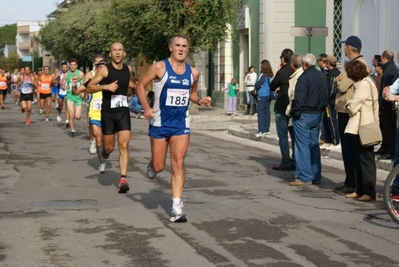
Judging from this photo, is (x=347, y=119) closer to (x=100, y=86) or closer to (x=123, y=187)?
(x=123, y=187)

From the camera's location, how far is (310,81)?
12828 mm

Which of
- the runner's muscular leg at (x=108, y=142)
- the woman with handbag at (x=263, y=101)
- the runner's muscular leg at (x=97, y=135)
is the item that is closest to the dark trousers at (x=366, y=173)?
the runner's muscular leg at (x=108, y=142)

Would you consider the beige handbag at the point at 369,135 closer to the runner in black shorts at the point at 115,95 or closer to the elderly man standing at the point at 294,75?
the elderly man standing at the point at 294,75

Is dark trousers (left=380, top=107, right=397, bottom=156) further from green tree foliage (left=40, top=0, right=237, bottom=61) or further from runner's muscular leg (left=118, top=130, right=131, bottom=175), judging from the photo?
green tree foliage (left=40, top=0, right=237, bottom=61)

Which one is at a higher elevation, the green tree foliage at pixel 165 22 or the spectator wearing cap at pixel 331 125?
the green tree foliage at pixel 165 22

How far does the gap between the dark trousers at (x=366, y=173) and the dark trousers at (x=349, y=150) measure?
282 millimetres

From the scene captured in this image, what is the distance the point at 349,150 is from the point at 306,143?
111 cm

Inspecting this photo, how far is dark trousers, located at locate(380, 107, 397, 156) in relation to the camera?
1606cm

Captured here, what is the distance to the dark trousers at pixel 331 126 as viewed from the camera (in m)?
18.0

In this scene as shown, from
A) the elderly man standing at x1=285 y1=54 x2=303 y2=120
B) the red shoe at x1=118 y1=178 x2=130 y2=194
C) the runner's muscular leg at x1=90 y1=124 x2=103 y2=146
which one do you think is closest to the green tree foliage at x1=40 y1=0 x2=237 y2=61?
the runner's muscular leg at x1=90 y1=124 x2=103 y2=146

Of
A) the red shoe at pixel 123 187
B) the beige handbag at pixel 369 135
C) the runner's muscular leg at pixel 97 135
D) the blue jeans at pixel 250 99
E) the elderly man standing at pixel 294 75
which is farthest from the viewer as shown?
the blue jeans at pixel 250 99

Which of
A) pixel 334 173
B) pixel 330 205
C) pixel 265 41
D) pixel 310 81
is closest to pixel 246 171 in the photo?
pixel 334 173

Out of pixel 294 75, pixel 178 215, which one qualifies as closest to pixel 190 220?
pixel 178 215

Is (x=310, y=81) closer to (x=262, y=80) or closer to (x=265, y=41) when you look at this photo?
(x=262, y=80)
